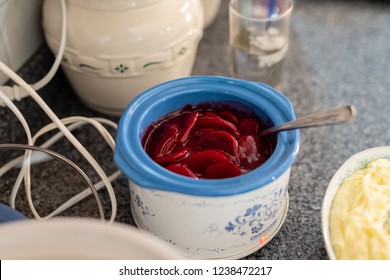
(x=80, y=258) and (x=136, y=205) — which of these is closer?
(x=80, y=258)

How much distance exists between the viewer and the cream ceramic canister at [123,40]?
713 mm

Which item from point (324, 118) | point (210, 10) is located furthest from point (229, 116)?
point (210, 10)

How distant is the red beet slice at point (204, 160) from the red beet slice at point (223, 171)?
0.01m

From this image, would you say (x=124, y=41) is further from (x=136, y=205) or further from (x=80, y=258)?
(x=80, y=258)

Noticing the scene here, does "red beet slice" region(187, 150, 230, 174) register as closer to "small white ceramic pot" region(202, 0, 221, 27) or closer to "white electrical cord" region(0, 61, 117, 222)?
"white electrical cord" region(0, 61, 117, 222)

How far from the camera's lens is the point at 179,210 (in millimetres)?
560

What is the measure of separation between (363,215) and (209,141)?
0.19 m

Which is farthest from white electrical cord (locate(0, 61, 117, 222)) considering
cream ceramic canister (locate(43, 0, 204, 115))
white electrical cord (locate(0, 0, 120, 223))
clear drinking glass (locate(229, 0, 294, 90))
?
clear drinking glass (locate(229, 0, 294, 90))

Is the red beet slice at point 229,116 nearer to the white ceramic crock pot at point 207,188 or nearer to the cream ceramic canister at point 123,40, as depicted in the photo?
the white ceramic crock pot at point 207,188

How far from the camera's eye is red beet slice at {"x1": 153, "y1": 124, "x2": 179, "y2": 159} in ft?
2.03

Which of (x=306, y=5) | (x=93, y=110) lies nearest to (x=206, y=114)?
(x=93, y=110)

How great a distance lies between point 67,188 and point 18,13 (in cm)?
26

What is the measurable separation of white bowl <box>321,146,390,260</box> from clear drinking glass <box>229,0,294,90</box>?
30 cm

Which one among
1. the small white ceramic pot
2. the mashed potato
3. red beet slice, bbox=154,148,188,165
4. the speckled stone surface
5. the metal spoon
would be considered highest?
the metal spoon
